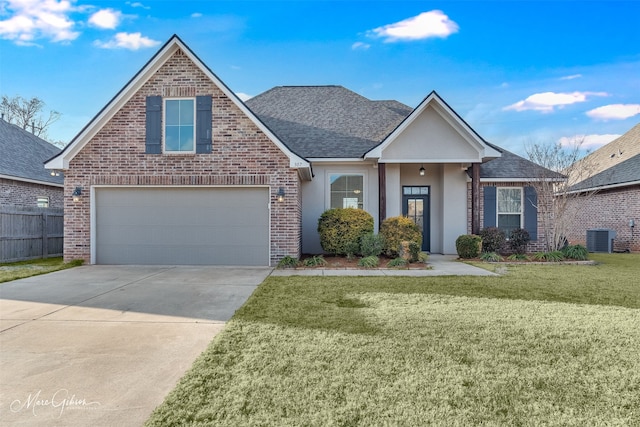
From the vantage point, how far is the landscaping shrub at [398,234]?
10.5 meters

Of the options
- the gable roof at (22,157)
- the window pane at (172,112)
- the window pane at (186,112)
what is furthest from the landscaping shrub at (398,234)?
the gable roof at (22,157)

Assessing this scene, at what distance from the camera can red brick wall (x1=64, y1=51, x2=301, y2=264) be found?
9.77 m

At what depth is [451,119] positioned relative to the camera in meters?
11.4

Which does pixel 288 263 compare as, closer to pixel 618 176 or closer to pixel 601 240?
pixel 601 240

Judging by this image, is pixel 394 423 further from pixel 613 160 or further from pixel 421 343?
pixel 613 160

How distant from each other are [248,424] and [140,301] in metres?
4.21

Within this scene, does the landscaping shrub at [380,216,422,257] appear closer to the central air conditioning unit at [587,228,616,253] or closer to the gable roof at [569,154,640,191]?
the gable roof at [569,154,640,191]

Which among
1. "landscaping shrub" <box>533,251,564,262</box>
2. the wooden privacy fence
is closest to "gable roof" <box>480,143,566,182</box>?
"landscaping shrub" <box>533,251,564,262</box>

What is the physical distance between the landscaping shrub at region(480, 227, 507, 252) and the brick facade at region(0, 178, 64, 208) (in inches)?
669

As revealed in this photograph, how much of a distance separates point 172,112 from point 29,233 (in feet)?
22.4

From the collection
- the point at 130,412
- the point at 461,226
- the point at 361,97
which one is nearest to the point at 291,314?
the point at 130,412

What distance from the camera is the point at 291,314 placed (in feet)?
15.7

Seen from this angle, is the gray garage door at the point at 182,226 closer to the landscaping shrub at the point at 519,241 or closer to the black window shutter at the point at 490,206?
the black window shutter at the point at 490,206

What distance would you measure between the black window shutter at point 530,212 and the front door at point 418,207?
3.76 meters
